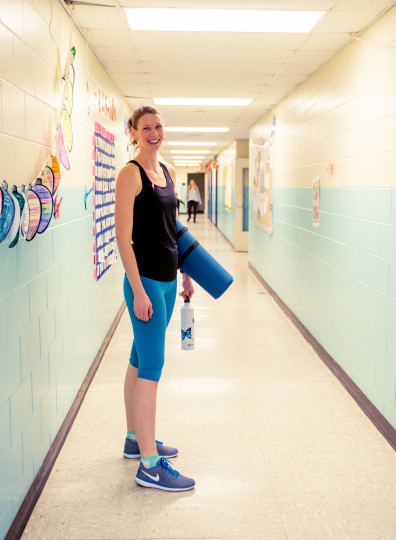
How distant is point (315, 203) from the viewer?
4316mm

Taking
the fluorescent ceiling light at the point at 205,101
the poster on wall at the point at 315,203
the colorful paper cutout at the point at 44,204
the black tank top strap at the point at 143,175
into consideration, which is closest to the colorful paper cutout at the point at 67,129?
the colorful paper cutout at the point at 44,204

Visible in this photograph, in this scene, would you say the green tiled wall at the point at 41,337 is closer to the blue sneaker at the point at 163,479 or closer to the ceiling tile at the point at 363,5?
the blue sneaker at the point at 163,479

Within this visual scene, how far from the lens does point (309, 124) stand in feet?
15.0

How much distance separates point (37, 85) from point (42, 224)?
1.82 feet

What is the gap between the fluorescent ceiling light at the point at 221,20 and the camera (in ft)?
9.59

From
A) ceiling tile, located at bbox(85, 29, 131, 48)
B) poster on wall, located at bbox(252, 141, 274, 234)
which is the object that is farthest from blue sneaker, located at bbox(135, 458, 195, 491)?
poster on wall, located at bbox(252, 141, 274, 234)

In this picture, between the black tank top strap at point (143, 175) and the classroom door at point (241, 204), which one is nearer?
the black tank top strap at point (143, 175)

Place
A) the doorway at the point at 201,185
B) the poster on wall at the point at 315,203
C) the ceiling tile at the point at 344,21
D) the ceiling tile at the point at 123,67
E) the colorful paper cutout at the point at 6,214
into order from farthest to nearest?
the doorway at the point at 201,185
the poster on wall at the point at 315,203
the ceiling tile at the point at 123,67
the ceiling tile at the point at 344,21
the colorful paper cutout at the point at 6,214

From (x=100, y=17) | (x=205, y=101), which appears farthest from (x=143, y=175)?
(x=205, y=101)

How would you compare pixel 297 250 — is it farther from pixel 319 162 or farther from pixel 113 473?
pixel 113 473

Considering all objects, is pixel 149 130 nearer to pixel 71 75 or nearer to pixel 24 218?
pixel 24 218

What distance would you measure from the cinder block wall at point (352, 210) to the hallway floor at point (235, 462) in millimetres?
310

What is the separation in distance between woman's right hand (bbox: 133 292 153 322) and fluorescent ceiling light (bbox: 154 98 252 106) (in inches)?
160

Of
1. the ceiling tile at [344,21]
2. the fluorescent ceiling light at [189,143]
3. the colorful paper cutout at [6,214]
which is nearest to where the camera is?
the colorful paper cutout at [6,214]
